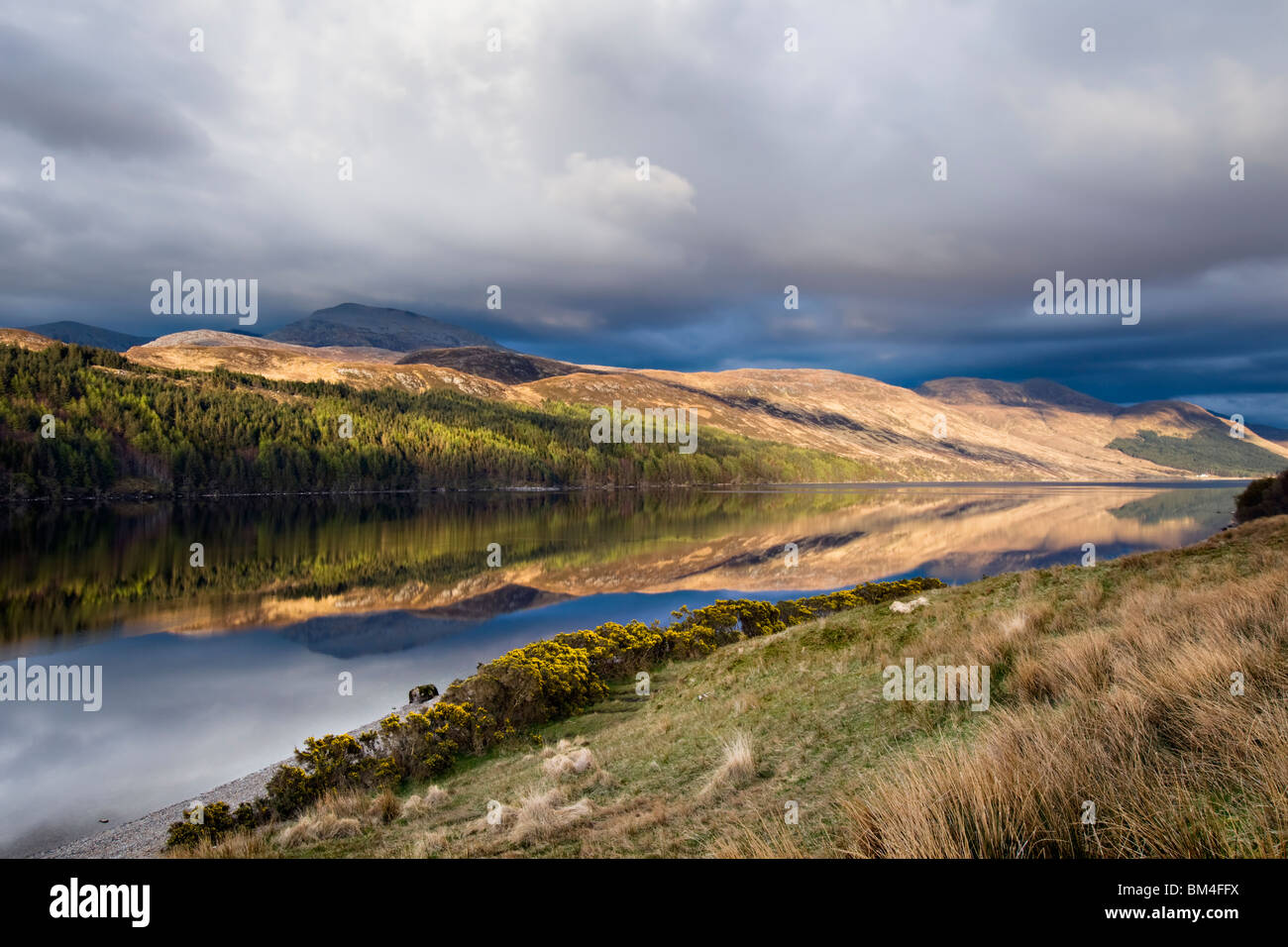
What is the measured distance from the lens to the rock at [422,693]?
2264cm

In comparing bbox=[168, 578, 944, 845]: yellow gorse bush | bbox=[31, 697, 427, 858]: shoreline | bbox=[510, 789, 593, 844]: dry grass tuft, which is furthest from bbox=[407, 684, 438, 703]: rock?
bbox=[510, 789, 593, 844]: dry grass tuft

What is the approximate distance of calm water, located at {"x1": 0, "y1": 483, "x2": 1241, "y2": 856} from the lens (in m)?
18.5

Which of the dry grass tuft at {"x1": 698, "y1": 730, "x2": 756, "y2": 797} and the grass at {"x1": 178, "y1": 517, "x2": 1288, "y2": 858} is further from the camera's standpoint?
the dry grass tuft at {"x1": 698, "y1": 730, "x2": 756, "y2": 797}

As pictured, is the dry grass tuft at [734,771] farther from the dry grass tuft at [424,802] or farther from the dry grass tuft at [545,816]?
the dry grass tuft at [424,802]

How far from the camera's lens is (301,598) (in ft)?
127

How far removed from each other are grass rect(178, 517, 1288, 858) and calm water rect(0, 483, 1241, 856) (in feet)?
33.4

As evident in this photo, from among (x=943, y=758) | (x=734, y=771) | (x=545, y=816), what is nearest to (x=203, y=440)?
(x=545, y=816)

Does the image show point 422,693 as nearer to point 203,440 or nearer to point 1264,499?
point 1264,499

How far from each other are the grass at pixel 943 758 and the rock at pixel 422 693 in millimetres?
7372

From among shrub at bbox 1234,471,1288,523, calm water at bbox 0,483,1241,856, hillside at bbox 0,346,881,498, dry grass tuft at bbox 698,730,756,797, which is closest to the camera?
dry grass tuft at bbox 698,730,756,797

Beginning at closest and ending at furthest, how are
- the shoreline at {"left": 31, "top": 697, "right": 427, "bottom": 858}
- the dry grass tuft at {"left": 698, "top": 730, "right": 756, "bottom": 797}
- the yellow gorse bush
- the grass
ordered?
1. the grass
2. the dry grass tuft at {"left": 698, "top": 730, "right": 756, "bottom": 797}
3. the shoreline at {"left": 31, "top": 697, "right": 427, "bottom": 858}
4. the yellow gorse bush

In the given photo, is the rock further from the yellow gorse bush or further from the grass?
the grass

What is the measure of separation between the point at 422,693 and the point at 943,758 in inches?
816
